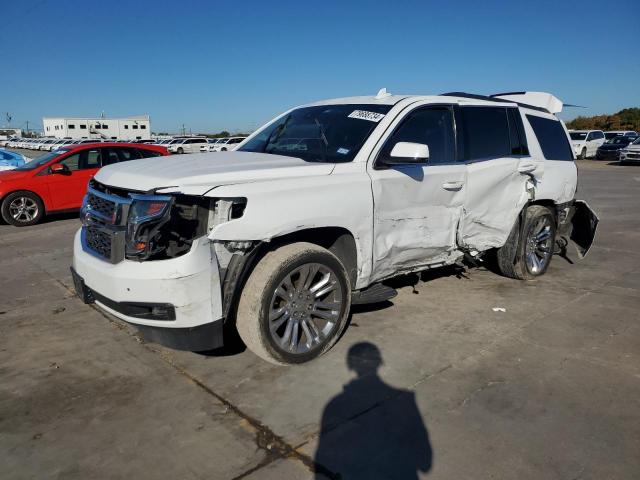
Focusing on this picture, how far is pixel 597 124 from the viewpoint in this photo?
61.9 meters

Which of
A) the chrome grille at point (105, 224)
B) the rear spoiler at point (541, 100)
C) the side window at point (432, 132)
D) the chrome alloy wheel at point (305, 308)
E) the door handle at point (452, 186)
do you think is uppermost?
the rear spoiler at point (541, 100)

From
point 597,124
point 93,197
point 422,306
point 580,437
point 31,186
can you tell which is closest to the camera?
point 580,437

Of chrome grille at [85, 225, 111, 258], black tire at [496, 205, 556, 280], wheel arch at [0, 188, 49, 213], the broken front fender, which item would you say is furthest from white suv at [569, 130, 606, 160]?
chrome grille at [85, 225, 111, 258]

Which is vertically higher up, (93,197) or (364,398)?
(93,197)

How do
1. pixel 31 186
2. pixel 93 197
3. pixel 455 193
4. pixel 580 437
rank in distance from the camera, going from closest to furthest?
pixel 580 437 < pixel 93 197 < pixel 455 193 < pixel 31 186

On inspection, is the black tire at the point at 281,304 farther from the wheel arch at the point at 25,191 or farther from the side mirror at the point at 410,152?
the wheel arch at the point at 25,191

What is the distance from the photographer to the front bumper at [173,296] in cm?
304

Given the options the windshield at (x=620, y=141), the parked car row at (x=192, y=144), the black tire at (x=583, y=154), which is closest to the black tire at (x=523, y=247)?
the black tire at (x=583, y=154)

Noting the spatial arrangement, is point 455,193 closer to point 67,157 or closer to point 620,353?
point 620,353

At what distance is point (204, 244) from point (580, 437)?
2444 millimetres

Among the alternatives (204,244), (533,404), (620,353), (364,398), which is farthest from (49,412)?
(620,353)

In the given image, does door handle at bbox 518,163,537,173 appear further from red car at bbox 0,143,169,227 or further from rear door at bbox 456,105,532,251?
red car at bbox 0,143,169,227

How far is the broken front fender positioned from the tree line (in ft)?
196

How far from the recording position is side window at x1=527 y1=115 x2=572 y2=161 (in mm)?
5703
